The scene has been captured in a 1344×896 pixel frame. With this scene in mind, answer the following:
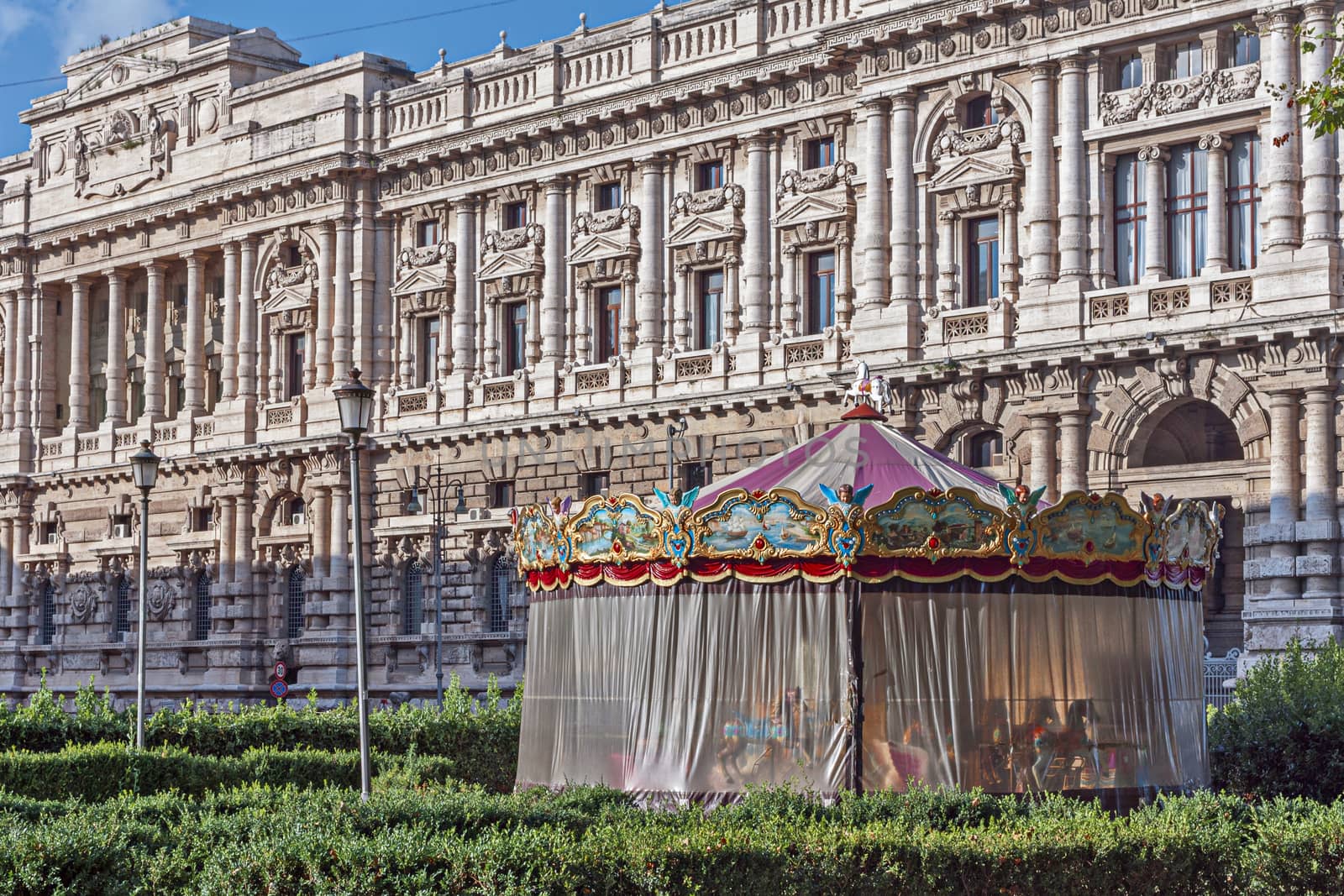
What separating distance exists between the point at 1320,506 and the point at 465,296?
76.0 feet

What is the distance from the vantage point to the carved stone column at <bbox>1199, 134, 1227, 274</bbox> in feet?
121

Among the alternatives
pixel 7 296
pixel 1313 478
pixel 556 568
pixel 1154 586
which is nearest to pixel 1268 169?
pixel 1313 478

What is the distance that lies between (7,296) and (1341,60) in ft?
167

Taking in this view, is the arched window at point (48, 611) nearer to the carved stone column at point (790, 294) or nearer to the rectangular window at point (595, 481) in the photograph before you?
the rectangular window at point (595, 481)

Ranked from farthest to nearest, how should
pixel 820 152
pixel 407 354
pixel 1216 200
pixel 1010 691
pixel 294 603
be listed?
1. pixel 294 603
2. pixel 407 354
3. pixel 820 152
4. pixel 1216 200
5. pixel 1010 691

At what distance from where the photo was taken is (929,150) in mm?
41250

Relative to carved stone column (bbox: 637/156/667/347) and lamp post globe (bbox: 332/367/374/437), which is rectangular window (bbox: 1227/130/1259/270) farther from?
lamp post globe (bbox: 332/367/374/437)

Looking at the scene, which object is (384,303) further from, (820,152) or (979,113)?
(979,113)

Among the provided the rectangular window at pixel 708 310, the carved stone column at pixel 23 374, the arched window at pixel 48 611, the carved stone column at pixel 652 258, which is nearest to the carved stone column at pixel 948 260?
the rectangular window at pixel 708 310

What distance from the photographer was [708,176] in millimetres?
46500

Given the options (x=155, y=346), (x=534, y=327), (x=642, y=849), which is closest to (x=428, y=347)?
(x=534, y=327)

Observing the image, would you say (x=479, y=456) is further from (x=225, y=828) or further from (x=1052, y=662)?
(x=225, y=828)

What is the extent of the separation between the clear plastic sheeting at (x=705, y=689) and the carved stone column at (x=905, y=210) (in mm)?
18309

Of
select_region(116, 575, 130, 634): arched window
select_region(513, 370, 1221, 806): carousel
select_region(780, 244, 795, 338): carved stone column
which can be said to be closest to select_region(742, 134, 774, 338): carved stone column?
select_region(780, 244, 795, 338): carved stone column
